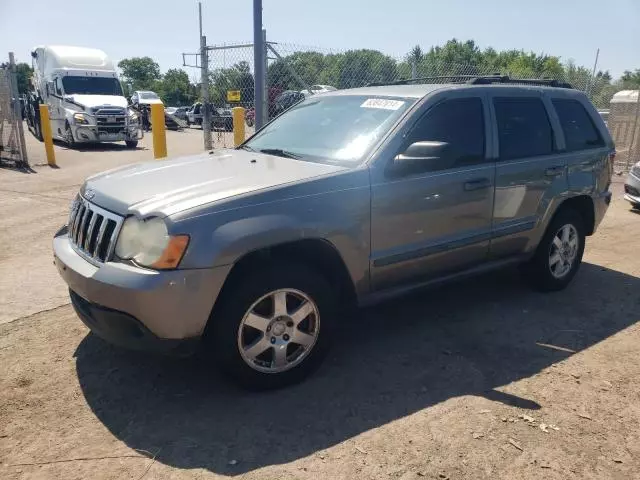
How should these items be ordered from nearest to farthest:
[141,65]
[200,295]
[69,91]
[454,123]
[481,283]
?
[200,295] → [454,123] → [481,283] → [69,91] → [141,65]

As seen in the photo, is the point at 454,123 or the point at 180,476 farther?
the point at 454,123

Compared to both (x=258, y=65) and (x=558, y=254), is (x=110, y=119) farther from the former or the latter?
(x=558, y=254)

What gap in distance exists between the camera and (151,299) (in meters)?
2.74

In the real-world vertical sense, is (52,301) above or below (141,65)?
below

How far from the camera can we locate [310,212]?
3152 millimetres

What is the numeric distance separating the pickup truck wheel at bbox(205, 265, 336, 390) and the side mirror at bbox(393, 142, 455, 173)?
3.04ft

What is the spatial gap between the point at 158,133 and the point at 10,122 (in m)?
4.50

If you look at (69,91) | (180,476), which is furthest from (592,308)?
(69,91)

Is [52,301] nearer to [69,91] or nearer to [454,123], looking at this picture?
[454,123]

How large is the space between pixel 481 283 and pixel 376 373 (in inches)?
85.8

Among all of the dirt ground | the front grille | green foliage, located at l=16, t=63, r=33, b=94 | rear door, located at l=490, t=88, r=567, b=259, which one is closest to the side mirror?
rear door, located at l=490, t=88, r=567, b=259

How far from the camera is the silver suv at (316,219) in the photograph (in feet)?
9.34

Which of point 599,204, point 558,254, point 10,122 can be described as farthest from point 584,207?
point 10,122

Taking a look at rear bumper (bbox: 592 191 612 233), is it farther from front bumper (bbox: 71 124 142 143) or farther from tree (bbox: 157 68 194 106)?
tree (bbox: 157 68 194 106)
